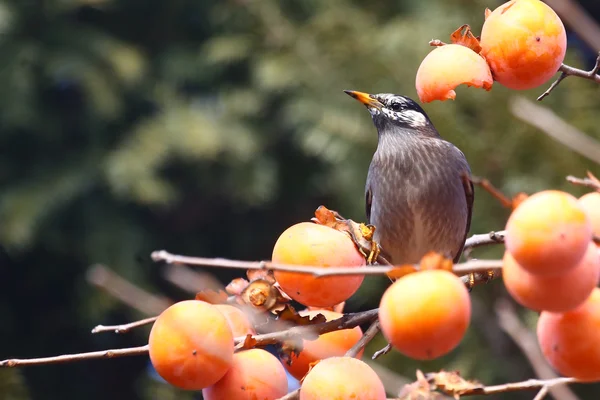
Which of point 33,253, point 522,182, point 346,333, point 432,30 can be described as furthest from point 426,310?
point 33,253

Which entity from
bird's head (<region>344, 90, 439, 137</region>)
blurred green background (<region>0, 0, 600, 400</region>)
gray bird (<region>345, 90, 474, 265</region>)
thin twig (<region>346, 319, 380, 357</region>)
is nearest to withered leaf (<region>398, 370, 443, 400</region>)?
thin twig (<region>346, 319, 380, 357</region>)

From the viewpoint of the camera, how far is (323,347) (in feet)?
2.54

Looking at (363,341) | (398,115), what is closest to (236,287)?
(363,341)

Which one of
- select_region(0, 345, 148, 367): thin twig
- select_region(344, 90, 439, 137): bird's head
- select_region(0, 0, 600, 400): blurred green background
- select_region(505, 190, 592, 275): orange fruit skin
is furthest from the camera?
select_region(0, 0, 600, 400): blurred green background

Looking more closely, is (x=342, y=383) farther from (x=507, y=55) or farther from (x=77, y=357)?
(x=507, y=55)

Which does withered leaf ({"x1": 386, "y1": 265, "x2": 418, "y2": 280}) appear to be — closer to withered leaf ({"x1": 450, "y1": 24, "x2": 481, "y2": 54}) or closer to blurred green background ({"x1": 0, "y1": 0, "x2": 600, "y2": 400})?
withered leaf ({"x1": 450, "y1": 24, "x2": 481, "y2": 54})

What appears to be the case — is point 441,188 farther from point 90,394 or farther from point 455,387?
point 90,394

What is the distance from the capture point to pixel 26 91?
3605 millimetres

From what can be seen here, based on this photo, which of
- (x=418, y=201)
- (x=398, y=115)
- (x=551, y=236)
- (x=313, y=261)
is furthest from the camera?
(x=398, y=115)

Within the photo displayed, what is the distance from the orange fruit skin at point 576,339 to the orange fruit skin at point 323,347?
21 cm

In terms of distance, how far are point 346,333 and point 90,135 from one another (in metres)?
3.21

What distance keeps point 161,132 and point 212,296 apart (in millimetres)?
2866

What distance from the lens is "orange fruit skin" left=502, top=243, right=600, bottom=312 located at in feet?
1.65

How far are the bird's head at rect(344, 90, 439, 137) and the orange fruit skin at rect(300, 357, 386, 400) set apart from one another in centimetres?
100
